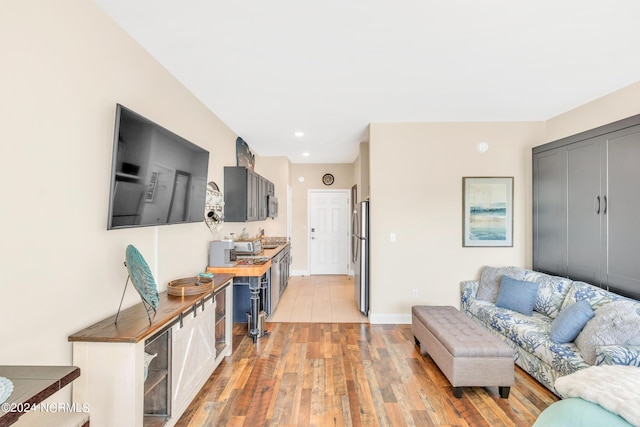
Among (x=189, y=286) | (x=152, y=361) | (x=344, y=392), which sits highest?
(x=189, y=286)

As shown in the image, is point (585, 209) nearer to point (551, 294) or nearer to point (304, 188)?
point (551, 294)

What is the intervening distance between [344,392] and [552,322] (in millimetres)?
2003

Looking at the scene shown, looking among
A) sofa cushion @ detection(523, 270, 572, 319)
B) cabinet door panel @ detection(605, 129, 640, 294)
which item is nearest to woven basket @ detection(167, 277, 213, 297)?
sofa cushion @ detection(523, 270, 572, 319)

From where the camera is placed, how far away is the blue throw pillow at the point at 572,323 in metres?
2.35

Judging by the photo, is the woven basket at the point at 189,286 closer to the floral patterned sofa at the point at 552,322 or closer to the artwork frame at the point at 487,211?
the floral patterned sofa at the point at 552,322

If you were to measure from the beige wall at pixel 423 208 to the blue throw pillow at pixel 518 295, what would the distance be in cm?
56

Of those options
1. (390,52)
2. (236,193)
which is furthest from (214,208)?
(390,52)

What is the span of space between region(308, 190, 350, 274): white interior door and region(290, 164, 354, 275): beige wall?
143 mm

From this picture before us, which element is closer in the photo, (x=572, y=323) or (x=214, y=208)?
(x=572, y=323)

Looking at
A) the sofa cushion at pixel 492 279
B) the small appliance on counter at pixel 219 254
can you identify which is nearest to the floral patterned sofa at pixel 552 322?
the sofa cushion at pixel 492 279

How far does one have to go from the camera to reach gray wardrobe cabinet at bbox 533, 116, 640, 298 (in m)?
2.52

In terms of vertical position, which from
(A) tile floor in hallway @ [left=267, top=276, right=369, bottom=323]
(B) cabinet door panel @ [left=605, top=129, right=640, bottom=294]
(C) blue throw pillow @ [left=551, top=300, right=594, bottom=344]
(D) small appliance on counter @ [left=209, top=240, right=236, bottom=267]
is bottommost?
(A) tile floor in hallway @ [left=267, top=276, right=369, bottom=323]

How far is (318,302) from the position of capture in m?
4.79

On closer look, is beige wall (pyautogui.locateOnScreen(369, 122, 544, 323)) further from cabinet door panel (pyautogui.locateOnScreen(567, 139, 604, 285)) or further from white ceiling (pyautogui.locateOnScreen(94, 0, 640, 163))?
cabinet door panel (pyautogui.locateOnScreen(567, 139, 604, 285))
